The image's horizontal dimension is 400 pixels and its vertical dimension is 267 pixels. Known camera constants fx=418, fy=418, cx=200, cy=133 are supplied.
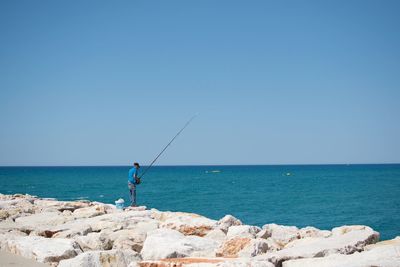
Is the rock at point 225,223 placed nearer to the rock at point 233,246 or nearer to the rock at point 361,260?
the rock at point 233,246

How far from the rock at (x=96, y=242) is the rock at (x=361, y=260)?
3.29 m

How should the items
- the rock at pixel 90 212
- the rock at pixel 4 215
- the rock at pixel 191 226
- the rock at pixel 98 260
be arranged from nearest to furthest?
the rock at pixel 98 260
the rock at pixel 191 226
the rock at pixel 90 212
the rock at pixel 4 215

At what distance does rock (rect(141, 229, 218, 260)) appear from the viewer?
529 cm

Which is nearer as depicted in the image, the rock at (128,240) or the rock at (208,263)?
the rock at (208,263)

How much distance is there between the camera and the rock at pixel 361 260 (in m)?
3.83

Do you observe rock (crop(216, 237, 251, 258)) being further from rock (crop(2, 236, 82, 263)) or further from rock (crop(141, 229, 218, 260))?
rock (crop(2, 236, 82, 263))

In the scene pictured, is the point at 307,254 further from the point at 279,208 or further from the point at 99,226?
the point at 279,208

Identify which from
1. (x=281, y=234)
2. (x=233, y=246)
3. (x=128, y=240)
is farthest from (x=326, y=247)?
(x=128, y=240)

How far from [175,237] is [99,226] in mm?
2583

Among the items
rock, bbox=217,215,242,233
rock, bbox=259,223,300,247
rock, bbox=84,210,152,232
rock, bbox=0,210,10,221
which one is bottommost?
rock, bbox=0,210,10,221

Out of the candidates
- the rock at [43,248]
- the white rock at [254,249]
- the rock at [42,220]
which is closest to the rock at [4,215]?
the rock at [42,220]

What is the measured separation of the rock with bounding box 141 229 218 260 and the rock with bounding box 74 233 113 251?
1032 mm

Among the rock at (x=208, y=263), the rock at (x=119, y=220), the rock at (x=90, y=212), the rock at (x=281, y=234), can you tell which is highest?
the rock at (x=208, y=263)

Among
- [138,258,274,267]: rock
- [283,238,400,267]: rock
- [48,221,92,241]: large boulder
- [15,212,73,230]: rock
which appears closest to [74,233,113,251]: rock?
[48,221,92,241]: large boulder
